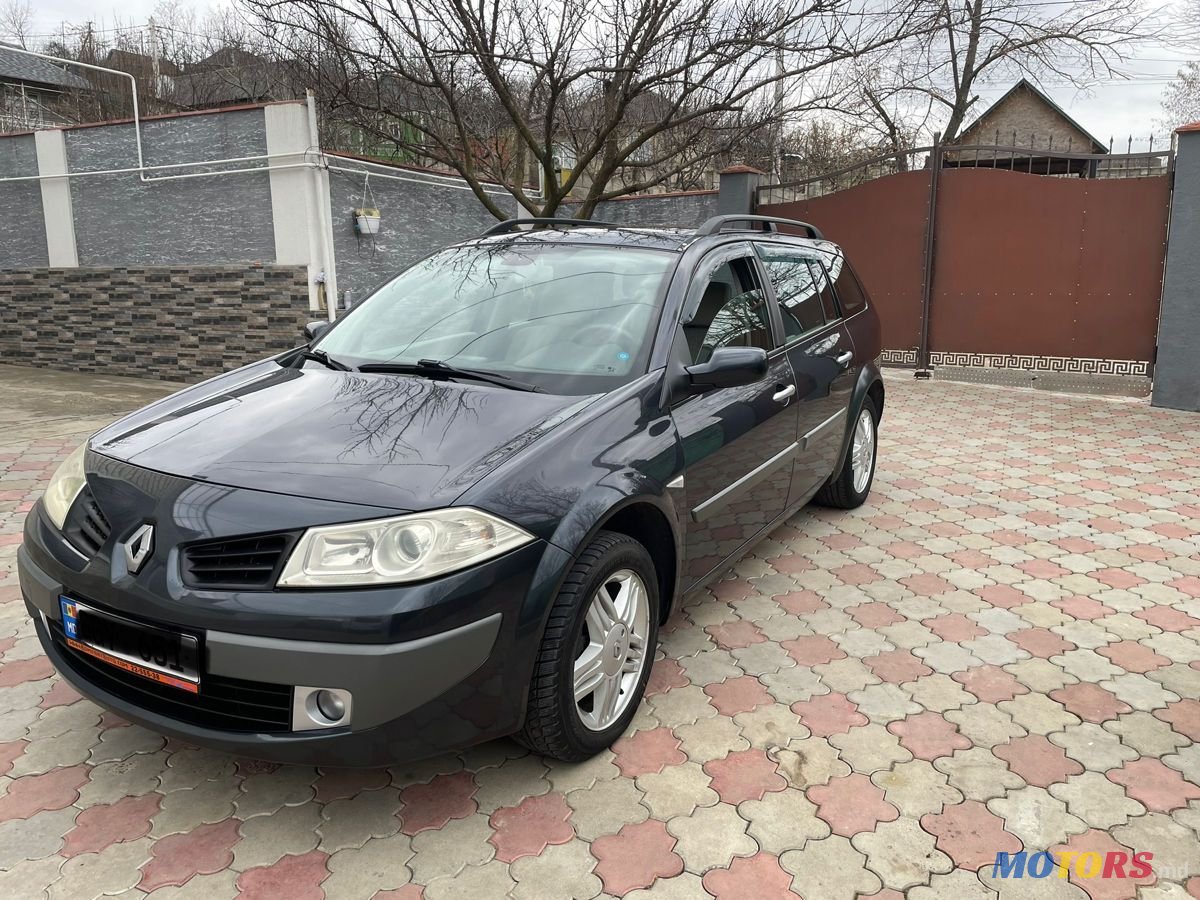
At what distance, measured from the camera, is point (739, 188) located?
11047 mm

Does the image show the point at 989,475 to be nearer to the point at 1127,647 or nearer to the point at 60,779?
the point at 1127,647

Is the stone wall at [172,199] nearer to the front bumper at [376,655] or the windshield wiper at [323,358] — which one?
the windshield wiper at [323,358]

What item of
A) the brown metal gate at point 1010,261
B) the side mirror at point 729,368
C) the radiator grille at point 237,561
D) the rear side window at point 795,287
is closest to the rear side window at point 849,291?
the rear side window at point 795,287

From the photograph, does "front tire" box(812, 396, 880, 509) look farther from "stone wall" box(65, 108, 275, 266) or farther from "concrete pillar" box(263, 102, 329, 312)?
"stone wall" box(65, 108, 275, 266)

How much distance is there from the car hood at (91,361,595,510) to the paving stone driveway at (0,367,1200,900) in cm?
92

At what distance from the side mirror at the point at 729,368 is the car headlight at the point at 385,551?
1.19 meters

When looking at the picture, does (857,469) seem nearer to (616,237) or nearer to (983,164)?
(616,237)

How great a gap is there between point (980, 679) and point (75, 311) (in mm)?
11063

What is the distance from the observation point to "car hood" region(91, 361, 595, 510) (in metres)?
2.31

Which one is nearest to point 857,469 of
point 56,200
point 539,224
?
point 539,224

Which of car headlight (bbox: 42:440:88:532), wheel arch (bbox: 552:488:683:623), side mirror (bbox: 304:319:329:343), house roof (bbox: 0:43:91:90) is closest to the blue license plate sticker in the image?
car headlight (bbox: 42:440:88:532)

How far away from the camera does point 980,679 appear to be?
329 cm

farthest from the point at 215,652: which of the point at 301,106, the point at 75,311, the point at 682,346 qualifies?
the point at 75,311

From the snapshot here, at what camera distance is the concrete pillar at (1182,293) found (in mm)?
8133
